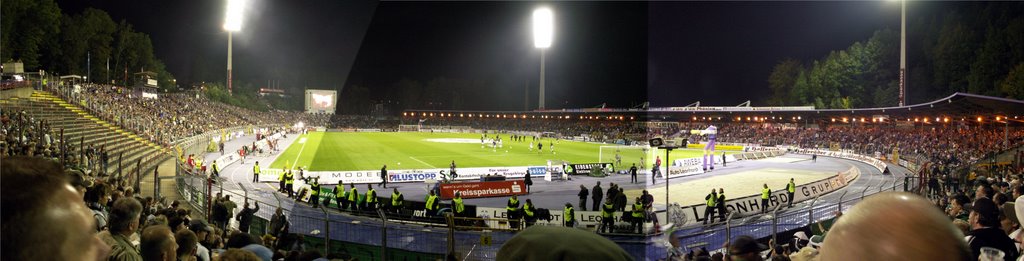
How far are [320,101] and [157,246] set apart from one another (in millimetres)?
103815

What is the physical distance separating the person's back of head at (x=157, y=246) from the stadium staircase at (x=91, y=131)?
20078mm

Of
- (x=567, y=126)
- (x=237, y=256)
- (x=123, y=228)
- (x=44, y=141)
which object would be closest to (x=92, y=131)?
(x=44, y=141)

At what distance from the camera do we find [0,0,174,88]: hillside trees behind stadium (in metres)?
37.6

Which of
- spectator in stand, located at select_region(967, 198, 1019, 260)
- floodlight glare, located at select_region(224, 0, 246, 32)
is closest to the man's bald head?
spectator in stand, located at select_region(967, 198, 1019, 260)

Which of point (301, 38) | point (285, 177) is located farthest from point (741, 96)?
point (285, 177)

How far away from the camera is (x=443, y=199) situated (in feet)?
71.7

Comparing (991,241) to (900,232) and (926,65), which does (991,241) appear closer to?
(900,232)

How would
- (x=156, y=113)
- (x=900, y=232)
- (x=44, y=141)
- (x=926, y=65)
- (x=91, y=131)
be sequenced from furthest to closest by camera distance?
(x=926, y=65) < (x=156, y=113) < (x=91, y=131) < (x=44, y=141) < (x=900, y=232)

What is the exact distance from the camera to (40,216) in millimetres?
1306

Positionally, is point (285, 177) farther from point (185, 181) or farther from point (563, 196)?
point (563, 196)

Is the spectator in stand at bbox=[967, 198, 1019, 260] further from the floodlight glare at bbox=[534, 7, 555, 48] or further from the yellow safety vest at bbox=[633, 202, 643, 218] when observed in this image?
the floodlight glare at bbox=[534, 7, 555, 48]

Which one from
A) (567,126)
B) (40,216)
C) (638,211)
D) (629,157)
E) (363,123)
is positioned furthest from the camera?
(363,123)

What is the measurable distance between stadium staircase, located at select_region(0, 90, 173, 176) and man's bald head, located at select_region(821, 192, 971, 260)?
2329 cm

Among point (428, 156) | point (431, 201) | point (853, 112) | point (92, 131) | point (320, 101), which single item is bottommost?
point (431, 201)
